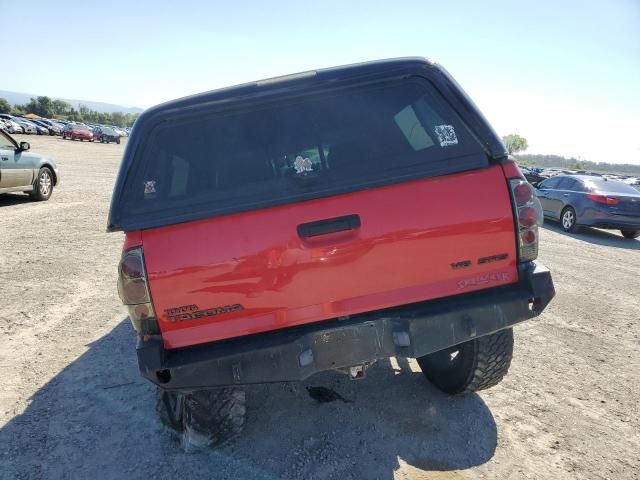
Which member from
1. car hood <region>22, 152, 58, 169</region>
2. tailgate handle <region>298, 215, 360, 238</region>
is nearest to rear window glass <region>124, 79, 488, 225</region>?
tailgate handle <region>298, 215, 360, 238</region>

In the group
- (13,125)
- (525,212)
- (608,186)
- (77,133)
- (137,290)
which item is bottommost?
(608,186)

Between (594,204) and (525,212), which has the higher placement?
(525,212)

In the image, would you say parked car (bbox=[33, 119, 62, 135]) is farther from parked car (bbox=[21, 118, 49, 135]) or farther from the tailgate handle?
the tailgate handle

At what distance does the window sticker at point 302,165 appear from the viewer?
2381 millimetres

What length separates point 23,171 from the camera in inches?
403

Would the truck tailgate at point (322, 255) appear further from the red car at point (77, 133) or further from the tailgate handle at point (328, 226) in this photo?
the red car at point (77, 133)

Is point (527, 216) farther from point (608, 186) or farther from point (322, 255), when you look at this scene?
point (608, 186)

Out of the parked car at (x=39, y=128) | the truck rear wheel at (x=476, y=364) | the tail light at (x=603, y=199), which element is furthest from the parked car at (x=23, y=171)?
the parked car at (x=39, y=128)

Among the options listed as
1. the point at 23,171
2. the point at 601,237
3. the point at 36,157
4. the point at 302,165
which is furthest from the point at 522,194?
the point at 36,157

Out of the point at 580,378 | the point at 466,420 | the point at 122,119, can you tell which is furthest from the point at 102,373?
the point at 122,119

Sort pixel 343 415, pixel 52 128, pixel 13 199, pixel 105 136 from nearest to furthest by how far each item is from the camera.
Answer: pixel 343 415 → pixel 13 199 → pixel 105 136 → pixel 52 128

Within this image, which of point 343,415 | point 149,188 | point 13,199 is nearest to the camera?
point 149,188

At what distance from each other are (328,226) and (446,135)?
906 mm

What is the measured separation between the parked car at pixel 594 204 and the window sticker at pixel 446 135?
9344mm
